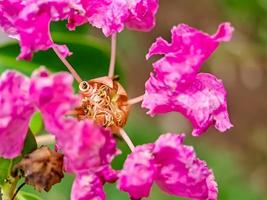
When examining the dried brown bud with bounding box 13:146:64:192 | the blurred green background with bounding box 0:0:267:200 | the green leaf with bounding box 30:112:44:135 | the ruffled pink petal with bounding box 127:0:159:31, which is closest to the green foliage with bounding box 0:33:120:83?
the green leaf with bounding box 30:112:44:135

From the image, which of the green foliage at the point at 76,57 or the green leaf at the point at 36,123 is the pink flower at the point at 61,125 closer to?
the green leaf at the point at 36,123

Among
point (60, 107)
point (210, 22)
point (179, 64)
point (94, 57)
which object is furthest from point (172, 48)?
point (210, 22)

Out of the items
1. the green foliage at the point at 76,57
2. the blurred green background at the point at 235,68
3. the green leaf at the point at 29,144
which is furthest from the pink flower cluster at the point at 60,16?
the blurred green background at the point at 235,68

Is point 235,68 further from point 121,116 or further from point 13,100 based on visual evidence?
point 13,100

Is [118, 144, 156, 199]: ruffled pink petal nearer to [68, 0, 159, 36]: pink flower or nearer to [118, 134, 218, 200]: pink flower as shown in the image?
[118, 134, 218, 200]: pink flower

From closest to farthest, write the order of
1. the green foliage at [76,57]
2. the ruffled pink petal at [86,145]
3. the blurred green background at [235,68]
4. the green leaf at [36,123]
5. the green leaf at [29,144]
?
the ruffled pink petal at [86,145]
the green leaf at [29,144]
the green leaf at [36,123]
the green foliage at [76,57]
the blurred green background at [235,68]

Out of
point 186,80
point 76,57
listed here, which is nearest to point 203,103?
point 186,80

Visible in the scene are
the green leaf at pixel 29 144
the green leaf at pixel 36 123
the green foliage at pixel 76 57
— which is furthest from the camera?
the green foliage at pixel 76 57
